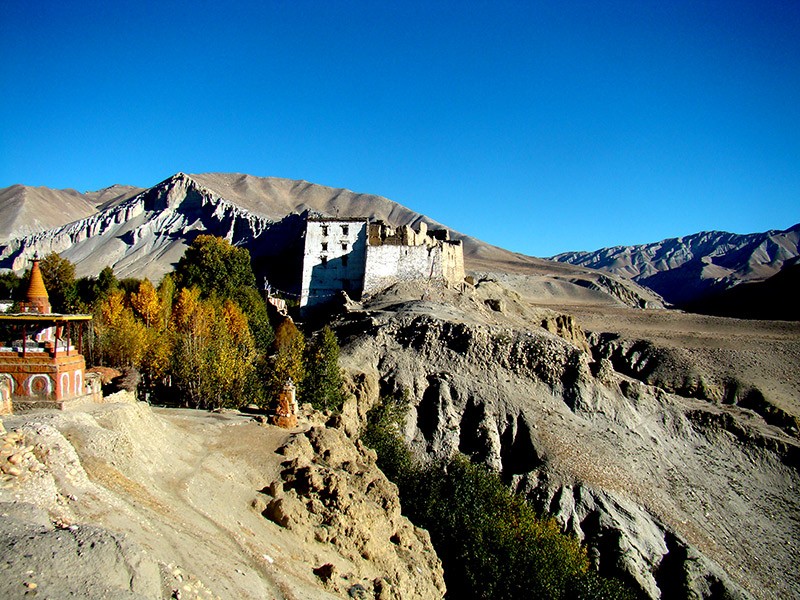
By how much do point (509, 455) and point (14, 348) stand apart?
71.9 ft

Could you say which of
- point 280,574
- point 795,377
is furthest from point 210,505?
point 795,377

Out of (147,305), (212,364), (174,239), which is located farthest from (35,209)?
(212,364)

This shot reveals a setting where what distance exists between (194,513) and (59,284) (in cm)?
3689

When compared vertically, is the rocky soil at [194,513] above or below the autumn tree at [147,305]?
below

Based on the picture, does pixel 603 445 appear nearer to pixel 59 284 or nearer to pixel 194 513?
pixel 194 513

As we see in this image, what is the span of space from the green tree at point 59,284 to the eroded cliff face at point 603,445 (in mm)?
19348

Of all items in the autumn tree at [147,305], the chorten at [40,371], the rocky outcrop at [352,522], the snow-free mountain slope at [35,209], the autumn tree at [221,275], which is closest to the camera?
the rocky outcrop at [352,522]

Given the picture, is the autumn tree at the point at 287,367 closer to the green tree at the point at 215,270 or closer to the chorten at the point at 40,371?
the chorten at the point at 40,371

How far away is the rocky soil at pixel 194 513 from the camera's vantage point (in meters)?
8.69

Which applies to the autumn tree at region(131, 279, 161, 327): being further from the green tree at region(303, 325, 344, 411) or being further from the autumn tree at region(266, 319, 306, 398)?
the green tree at region(303, 325, 344, 411)

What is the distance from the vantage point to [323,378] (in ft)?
95.7

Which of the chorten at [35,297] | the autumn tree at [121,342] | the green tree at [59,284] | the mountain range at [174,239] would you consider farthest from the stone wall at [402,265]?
the mountain range at [174,239]

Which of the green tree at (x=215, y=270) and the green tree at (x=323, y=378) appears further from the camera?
the green tree at (x=215, y=270)

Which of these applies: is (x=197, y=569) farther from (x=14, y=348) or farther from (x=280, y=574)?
(x=14, y=348)
